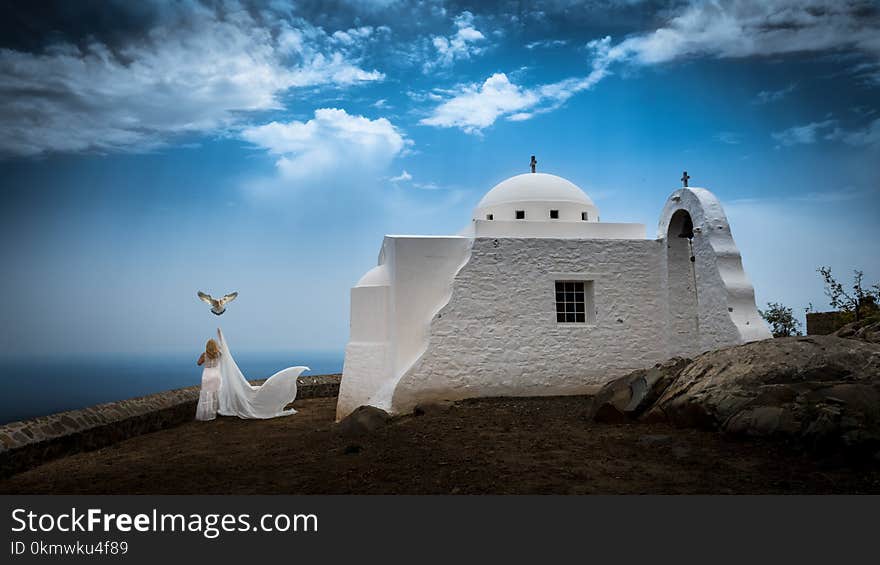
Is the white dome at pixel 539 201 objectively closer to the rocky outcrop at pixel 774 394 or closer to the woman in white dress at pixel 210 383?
the rocky outcrop at pixel 774 394

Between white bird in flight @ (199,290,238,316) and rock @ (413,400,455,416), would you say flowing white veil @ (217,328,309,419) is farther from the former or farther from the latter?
rock @ (413,400,455,416)

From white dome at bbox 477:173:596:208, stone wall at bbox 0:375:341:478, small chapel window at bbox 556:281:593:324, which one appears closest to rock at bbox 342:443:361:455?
stone wall at bbox 0:375:341:478

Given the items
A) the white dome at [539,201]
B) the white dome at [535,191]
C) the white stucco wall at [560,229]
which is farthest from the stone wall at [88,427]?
the white dome at [535,191]

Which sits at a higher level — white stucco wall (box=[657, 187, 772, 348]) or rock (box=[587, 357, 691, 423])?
white stucco wall (box=[657, 187, 772, 348])

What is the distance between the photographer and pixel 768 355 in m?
7.36

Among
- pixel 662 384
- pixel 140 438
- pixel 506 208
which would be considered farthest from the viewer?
pixel 506 208

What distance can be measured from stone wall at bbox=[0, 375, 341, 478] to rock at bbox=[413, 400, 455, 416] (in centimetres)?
544

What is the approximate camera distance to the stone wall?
305 inches

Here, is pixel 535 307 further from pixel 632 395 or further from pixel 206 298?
pixel 206 298

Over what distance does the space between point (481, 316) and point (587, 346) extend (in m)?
2.39

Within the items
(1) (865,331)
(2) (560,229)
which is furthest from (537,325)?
(1) (865,331)

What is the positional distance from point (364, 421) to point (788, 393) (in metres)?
6.20

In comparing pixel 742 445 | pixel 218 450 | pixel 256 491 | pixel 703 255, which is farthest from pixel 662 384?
pixel 218 450

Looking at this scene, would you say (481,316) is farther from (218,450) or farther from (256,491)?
(256,491)
